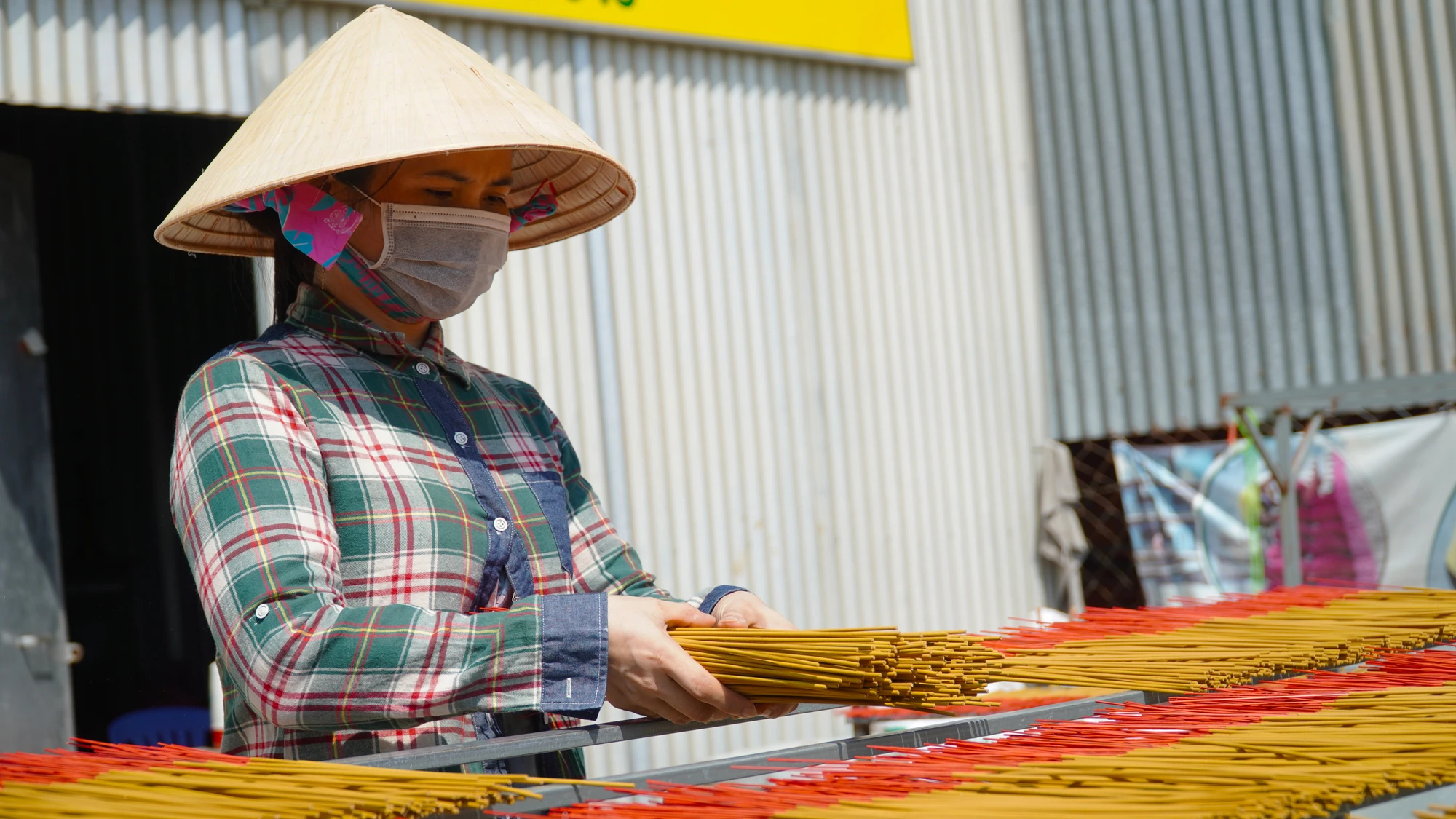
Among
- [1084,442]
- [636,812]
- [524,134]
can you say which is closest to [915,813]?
[636,812]

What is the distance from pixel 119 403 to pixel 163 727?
1410 mm

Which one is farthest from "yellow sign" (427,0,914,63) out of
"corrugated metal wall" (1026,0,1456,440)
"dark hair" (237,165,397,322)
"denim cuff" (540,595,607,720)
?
"denim cuff" (540,595,607,720)

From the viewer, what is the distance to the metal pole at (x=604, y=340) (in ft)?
15.6

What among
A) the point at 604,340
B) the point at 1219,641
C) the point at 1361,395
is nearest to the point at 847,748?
the point at 1219,641

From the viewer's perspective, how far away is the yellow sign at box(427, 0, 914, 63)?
4.61m

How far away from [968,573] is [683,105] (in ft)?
7.52

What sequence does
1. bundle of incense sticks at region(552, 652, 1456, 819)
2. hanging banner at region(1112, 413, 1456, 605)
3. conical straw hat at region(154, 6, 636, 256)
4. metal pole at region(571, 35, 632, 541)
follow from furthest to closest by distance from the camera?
hanging banner at region(1112, 413, 1456, 605) → metal pole at region(571, 35, 632, 541) → conical straw hat at region(154, 6, 636, 256) → bundle of incense sticks at region(552, 652, 1456, 819)

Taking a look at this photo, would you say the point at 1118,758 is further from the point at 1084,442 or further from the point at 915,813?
the point at 1084,442

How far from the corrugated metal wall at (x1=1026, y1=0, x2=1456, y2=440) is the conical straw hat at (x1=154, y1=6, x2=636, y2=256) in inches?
172

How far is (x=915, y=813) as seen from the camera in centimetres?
90

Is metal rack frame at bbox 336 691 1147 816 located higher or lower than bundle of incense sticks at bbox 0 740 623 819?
lower

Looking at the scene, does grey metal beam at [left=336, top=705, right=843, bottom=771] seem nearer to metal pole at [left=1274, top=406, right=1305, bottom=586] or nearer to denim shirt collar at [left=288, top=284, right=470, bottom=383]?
denim shirt collar at [left=288, top=284, right=470, bottom=383]

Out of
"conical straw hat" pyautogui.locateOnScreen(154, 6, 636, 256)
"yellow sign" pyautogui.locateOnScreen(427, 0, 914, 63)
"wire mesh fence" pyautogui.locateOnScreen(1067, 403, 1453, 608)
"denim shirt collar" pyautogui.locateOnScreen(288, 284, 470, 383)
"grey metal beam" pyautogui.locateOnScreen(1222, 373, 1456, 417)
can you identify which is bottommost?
"wire mesh fence" pyautogui.locateOnScreen(1067, 403, 1453, 608)

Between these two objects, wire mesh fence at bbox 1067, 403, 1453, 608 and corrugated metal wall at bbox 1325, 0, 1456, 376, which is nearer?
corrugated metal wall at bbox 1325, 0, 1456, 376
